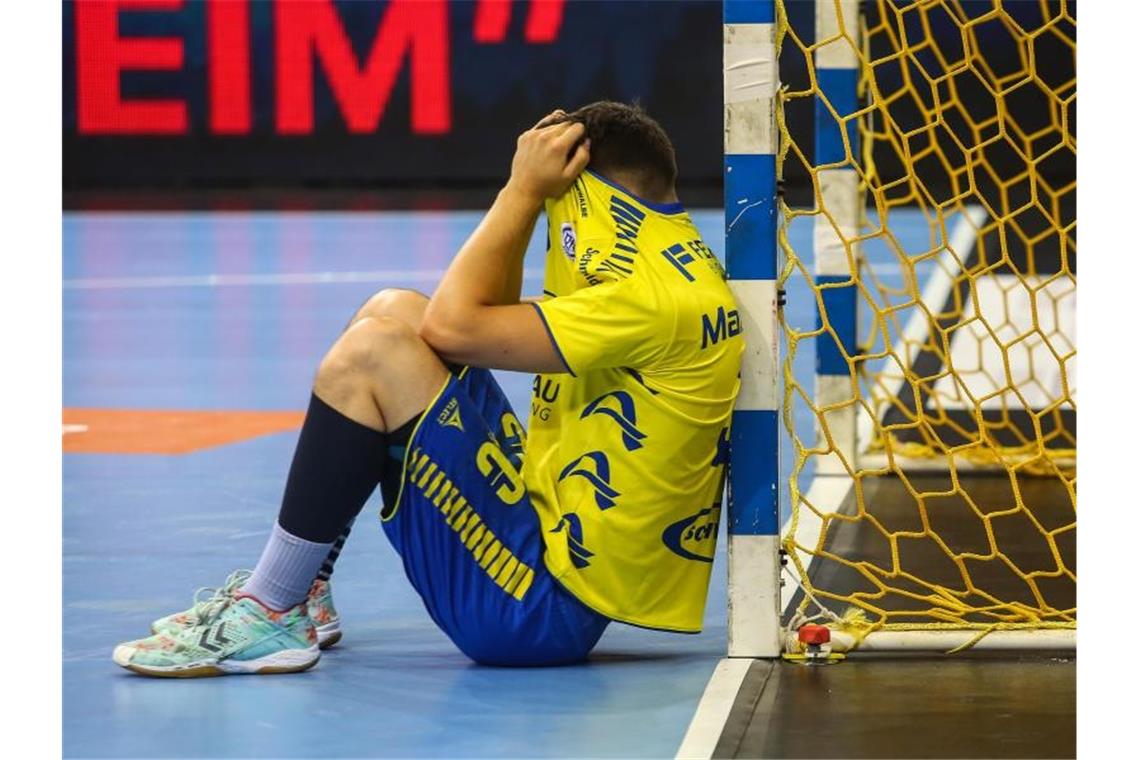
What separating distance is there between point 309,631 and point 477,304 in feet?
2.44

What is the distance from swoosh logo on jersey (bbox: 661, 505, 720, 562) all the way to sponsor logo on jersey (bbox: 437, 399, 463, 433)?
457mm

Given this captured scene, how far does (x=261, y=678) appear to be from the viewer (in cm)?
384

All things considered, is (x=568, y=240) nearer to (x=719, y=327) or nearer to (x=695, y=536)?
(x=719, y=327)

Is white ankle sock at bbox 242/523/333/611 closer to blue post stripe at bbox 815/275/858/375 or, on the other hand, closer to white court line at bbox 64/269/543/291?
blue post stripe at bbox 815/275/858/375

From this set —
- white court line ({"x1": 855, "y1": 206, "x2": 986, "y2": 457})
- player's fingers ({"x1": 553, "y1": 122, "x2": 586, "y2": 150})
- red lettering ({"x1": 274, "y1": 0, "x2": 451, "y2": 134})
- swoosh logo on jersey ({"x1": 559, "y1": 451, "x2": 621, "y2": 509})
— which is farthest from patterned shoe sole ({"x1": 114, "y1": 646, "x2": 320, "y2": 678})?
red lettering ({"x1": 274, "y1": 0, "x2": 451, "y2": 134})

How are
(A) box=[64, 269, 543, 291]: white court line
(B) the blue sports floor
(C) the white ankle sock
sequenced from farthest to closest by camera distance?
(A) box=[64, 269, 543, 291]: white court line
(C) the white ankle sock
(B) the blue sports floor

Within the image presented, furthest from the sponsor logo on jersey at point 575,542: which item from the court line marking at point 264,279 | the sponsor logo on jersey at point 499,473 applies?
the court line marking at point 264,279

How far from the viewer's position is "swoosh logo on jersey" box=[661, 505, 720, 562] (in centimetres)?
386

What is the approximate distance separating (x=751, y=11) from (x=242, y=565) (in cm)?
197

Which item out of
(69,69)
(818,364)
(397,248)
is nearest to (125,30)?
(69,69)

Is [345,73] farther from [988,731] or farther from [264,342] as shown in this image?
Result: [988,731]

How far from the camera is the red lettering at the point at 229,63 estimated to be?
17047 millimetres

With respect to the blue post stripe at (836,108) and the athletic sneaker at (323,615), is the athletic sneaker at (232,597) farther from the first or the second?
the blue post stripe at (836,108)
